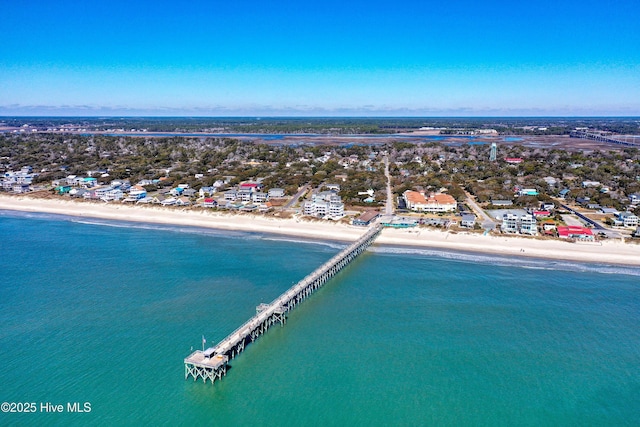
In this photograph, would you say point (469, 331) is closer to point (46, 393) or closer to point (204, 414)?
point (204, 414)

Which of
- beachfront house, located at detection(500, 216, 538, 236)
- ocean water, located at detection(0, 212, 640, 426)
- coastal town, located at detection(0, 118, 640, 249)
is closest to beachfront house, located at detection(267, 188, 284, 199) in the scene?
coastal town, located at detection(0, 118, 640, 249)

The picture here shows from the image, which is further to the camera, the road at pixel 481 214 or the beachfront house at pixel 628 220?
the road at pixel 481 214

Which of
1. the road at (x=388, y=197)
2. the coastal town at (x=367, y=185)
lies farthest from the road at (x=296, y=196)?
the road at (x=388, y=197)

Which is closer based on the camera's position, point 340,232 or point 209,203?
point 340,232

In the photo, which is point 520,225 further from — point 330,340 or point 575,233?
point 330,340

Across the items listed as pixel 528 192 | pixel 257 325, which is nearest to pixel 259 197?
pixel 257 325

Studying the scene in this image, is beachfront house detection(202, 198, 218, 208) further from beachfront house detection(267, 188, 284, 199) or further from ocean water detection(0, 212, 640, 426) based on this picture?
ocean water detection(0, 212, 640, 426)

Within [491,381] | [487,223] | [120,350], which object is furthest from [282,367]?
[487,223]

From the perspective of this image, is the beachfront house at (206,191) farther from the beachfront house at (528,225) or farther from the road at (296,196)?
the beachfront house at (528,225)
